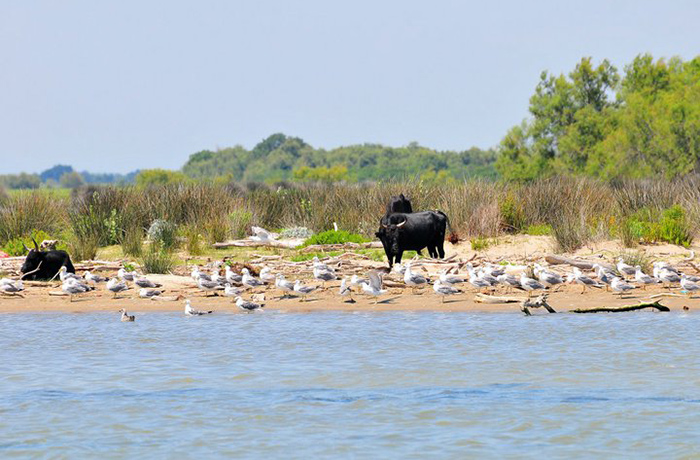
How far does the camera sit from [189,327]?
16125 millimetres

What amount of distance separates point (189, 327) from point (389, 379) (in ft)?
15.9

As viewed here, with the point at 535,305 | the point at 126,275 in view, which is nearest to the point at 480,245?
the point at 535,305

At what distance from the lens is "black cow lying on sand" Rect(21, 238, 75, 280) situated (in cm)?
1991

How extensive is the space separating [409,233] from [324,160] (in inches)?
4320

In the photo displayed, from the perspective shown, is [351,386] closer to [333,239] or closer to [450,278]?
[450,278]

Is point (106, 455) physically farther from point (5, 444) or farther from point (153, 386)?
point (153, 386)

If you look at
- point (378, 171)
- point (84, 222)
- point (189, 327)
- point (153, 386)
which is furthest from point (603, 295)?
point (378, 171)

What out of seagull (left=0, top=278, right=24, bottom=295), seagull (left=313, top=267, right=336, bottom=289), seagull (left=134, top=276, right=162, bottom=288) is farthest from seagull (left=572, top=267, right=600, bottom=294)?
seagull (left=0, top=278, right=24, bottom=295)

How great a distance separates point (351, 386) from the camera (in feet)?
39.0

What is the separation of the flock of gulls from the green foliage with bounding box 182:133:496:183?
93.7 metres

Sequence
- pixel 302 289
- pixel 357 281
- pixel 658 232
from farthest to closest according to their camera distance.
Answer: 1. pixel 658 232
2. pixel 357 281
3. pixel 302 289

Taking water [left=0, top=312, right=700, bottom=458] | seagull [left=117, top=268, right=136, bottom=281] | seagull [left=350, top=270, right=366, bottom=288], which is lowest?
water [left=0, top=312, right=700, bottom=458]

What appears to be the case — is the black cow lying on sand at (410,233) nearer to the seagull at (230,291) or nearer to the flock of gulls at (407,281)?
the flock of gulls at (407,281)

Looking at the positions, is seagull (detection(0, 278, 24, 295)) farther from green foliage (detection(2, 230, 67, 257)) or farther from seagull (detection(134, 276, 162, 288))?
green foliage (detection(2, 230, 67, 257))
